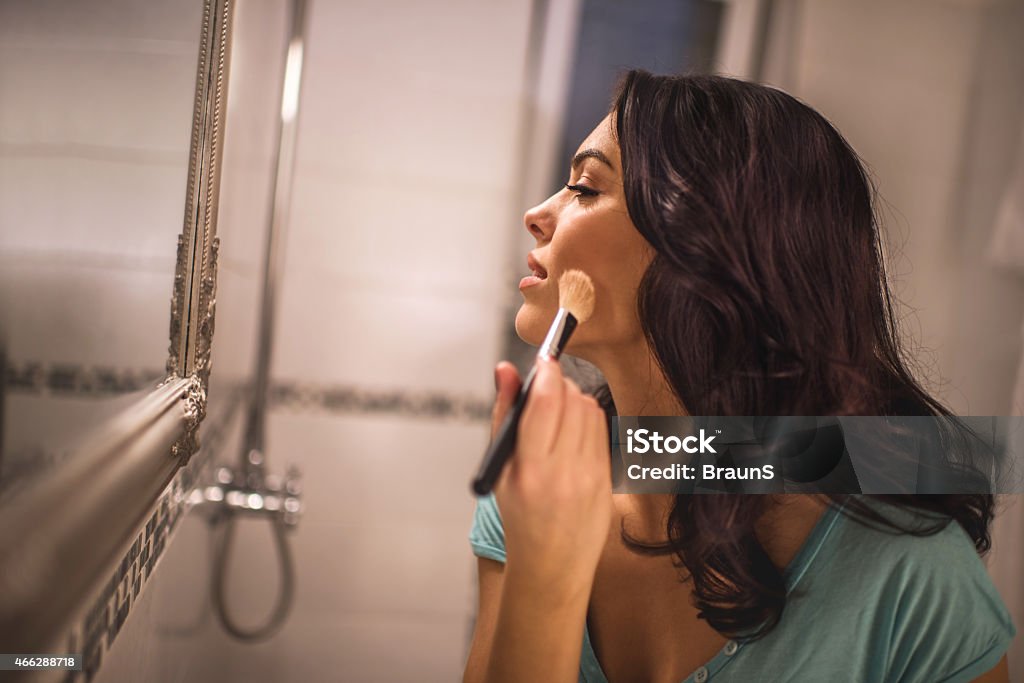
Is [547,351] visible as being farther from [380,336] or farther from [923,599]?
[380,336]

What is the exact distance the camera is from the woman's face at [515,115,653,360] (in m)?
0.56

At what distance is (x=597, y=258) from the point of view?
1.84 ft

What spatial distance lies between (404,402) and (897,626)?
3.30 feet

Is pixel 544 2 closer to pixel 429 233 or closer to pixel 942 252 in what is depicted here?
pixel 429 233

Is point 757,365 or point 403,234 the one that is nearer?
point 757,365

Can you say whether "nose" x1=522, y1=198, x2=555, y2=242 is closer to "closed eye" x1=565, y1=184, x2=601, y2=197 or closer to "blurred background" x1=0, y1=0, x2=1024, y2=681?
"closed eye" x1=565, y1=184, x2=601, y2=197

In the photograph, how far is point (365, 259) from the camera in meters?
1.37

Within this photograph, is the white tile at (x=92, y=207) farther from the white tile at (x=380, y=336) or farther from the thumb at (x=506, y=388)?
the white tile at (x=380, y=336)

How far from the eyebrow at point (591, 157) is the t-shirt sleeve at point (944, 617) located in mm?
355

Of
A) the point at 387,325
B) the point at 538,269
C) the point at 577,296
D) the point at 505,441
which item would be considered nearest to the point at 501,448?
the point at 505,441

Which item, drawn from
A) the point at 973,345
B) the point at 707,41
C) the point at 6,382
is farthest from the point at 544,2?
the point at 6,382

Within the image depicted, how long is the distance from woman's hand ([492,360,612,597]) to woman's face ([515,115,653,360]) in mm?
169

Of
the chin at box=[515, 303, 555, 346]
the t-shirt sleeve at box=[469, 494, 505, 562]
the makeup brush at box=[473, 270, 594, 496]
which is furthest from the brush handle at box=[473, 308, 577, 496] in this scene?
the t-shirt sleeve at box=[469, 494, 505, 562]

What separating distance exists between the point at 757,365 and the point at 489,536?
0.28 meters
